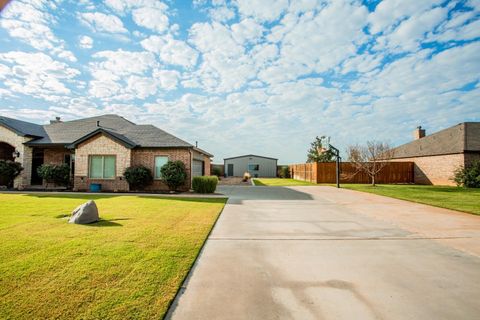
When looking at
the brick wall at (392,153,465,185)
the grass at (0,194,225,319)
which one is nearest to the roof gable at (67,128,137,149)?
the grass at (0,194,225,319)

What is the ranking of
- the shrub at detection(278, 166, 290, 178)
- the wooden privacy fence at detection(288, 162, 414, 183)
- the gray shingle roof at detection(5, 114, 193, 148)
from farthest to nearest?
the shrub at detection(278, 166, 290, 178), the wooden privacy fence at detection(288, 162, 414, 183), the gray shingle roof at detection(5, 114, 193, 148)

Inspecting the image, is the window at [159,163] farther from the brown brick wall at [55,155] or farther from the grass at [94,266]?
the grass at [94,266]

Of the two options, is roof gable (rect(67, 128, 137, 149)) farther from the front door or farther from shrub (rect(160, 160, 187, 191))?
the front door

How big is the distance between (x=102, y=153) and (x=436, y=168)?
29.5 m

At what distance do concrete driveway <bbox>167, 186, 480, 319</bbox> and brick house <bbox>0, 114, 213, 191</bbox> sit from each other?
452 inches

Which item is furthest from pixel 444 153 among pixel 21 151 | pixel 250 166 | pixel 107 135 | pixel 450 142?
pixel 21 151

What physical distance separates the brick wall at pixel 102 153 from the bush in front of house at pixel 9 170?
14.3 feet

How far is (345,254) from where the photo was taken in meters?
4.84

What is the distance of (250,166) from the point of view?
4375cm

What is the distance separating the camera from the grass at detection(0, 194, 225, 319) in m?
2.82

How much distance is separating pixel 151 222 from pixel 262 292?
4820 mm

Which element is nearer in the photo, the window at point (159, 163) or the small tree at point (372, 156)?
the window at point (159, 163)

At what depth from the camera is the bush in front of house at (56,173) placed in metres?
17.0

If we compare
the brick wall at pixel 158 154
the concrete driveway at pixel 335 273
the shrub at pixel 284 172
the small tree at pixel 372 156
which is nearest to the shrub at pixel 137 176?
the brick wall at pixel 158 154
